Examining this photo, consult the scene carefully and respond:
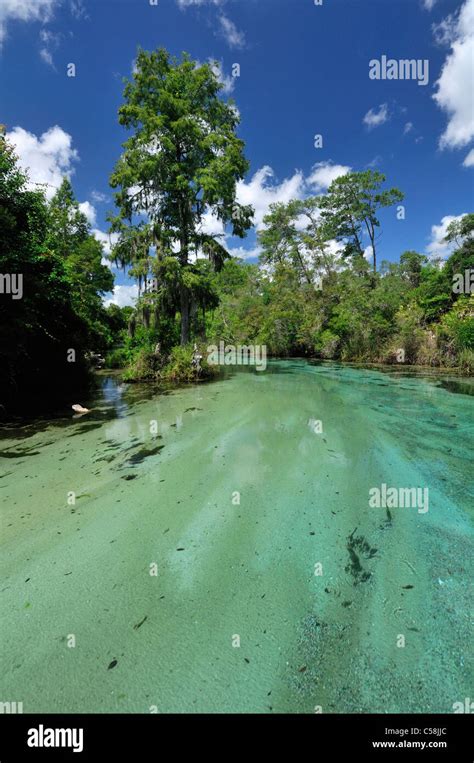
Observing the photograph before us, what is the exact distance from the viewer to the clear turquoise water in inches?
63.9

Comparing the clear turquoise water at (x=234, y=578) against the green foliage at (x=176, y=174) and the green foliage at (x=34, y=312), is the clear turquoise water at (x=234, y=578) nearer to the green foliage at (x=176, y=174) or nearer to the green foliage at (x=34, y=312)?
the green foliage at (x=34, y=312)

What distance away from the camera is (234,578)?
238 centimetres

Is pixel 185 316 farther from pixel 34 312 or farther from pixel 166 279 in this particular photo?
pixel 34 312

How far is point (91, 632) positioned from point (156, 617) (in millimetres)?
394

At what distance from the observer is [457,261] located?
68.3 feet

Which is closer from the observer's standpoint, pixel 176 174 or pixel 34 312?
pixel 34 312

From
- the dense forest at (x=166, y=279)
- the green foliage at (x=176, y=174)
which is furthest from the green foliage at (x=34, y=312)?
Answer: the green foliage at (x=176, y=174)

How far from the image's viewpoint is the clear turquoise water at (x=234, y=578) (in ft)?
5.32

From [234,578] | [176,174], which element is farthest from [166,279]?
[234,578]

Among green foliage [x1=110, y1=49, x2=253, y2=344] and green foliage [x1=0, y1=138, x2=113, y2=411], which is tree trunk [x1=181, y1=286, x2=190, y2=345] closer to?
green foliage [x1=110, y1=49, x2=253, y2=344]

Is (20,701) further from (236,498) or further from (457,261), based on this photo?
(457,261)

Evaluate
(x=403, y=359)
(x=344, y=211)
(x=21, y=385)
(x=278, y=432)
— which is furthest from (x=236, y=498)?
(x=344, y=211)
